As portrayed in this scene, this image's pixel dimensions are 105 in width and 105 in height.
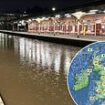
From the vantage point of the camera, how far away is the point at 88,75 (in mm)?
3275

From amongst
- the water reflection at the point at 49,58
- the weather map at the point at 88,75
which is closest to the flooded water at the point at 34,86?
the water reflection at the point at 49,58

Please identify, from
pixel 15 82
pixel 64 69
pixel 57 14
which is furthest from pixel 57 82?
pixel 57 14

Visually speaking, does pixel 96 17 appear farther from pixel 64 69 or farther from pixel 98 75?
pixel 98 75

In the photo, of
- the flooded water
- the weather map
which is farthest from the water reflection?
the weather map

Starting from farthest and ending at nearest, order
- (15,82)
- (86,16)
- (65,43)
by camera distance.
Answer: (86,16)
(65,43)
(15,82)

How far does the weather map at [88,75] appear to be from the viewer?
10.7ft

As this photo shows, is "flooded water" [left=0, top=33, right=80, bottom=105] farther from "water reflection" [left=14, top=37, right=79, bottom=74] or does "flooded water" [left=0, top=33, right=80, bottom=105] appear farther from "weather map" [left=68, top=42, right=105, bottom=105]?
"weather map" [left=68, top=42, right=105, bottom=105]

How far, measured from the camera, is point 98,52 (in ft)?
10.8

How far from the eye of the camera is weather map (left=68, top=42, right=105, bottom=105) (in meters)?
3.26

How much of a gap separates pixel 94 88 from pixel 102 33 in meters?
31.0

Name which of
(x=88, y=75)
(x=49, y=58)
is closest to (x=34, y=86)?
(x=88, y=75)

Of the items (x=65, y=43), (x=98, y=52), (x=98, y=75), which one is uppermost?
(x=98, y=52)

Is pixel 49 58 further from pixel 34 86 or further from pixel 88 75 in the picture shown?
pixel 88 75

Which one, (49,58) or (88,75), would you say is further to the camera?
(49,58)
